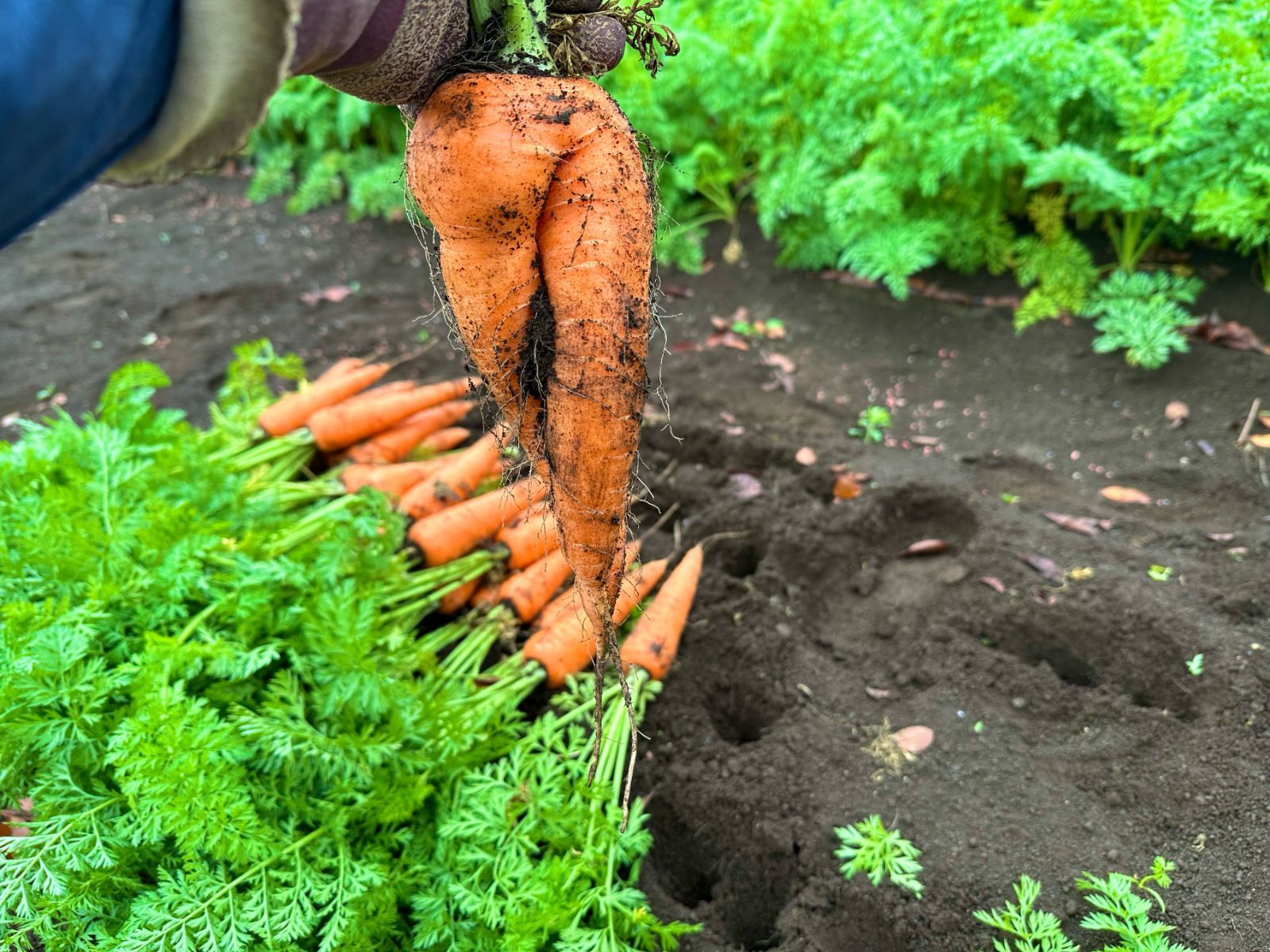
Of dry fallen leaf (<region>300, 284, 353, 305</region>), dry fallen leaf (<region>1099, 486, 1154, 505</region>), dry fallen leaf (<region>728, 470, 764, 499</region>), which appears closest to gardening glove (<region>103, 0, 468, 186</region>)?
dry fallen leaf (<region>728, 470, 764, 499</region>)

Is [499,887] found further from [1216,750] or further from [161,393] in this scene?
[161,393]

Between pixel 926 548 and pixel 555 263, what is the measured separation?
5.01 ft

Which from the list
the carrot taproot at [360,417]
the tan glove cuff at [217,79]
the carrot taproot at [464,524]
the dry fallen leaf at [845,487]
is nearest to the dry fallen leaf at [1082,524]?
the dry fallen leaf at [845,487]

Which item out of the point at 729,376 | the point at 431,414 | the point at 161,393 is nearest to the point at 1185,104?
the point at 729,376

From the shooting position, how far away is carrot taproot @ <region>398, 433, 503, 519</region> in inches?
99.0

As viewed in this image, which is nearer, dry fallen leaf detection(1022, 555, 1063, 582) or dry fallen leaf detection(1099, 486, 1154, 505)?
dry fallen leaf detection(1022, 555, 1063, 582)

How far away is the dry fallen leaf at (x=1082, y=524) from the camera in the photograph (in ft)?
7.90

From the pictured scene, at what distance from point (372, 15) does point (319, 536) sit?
1633 mm

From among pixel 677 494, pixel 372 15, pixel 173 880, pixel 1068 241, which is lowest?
pixel 677 494

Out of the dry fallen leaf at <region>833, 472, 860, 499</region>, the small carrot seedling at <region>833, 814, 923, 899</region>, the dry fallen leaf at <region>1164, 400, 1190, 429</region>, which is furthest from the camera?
the dry fallen leaf at <region>1164, 400, 1190, 429</region>

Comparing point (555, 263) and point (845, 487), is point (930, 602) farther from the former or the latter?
point (555, 263)

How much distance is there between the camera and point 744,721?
211 cm

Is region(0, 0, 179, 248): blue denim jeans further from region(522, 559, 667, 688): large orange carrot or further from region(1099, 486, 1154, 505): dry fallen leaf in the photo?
region(1099, 486, 1154, 505): dry fallen leaf

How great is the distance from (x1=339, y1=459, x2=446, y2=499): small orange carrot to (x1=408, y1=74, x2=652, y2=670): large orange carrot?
96 cm
